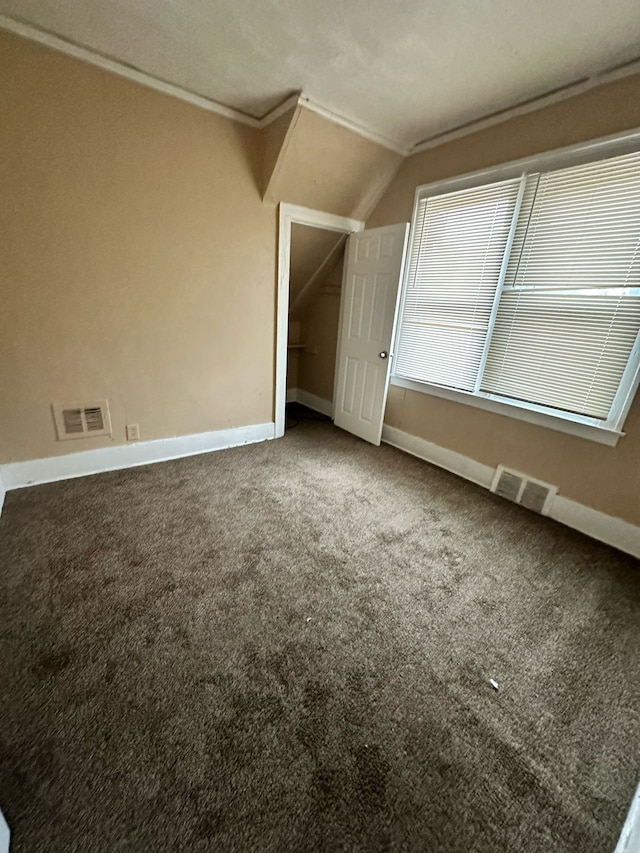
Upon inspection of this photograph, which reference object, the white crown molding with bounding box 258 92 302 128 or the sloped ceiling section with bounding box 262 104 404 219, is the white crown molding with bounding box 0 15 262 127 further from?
the sloped ceiling section with bounding box 262 104 404 219

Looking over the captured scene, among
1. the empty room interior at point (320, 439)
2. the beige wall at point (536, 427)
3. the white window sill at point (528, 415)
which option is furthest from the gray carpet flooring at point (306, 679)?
the white window sill at point (528, 415)

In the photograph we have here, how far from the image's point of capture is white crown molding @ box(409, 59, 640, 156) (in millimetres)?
1863

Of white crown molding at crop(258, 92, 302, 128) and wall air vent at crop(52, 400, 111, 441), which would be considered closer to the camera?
white crown molding at crop(258, 92, 302, 128)

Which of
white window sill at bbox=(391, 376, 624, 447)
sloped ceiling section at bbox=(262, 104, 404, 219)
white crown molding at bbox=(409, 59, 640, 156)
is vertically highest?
white crown molding at bbox=(409, 59, 640, 156)

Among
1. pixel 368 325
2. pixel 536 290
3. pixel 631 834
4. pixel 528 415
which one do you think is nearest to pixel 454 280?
pixel 536 290

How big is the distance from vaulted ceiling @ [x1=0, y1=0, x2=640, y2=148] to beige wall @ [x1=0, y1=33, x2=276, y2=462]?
27 cm

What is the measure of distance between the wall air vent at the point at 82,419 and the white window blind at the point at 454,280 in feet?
8.42

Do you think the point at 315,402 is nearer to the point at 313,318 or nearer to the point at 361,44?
the point at 313,318

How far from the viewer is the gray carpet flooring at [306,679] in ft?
3.10

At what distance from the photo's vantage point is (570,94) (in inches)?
80.0

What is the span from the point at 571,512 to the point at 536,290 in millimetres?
1518

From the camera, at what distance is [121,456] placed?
266cm

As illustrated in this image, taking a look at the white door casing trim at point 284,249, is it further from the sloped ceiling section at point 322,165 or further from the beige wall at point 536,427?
the beige wall at point 536,427

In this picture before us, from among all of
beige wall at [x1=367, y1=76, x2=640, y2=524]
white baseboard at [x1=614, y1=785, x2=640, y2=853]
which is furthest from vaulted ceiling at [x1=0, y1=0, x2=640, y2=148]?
white baseboard at [x1=614, y1=785, x2=640, y2=853]
